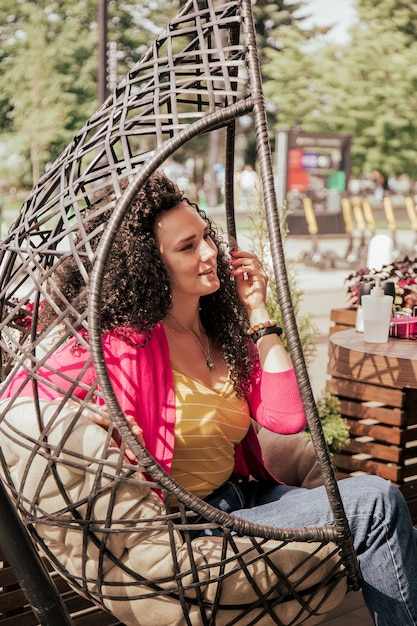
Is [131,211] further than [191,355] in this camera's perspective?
No

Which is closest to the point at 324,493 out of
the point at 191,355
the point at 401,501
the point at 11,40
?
the point at 401,501

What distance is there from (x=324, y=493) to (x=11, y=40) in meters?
26.1

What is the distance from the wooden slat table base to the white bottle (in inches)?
54.6

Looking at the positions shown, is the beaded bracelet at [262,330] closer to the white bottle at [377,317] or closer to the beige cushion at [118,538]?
the beige cushion at [118,538]

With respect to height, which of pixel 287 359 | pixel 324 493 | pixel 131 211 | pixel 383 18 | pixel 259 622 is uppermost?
pixel 131 211

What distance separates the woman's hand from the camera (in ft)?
7.89

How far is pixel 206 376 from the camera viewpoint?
2330 millimetres

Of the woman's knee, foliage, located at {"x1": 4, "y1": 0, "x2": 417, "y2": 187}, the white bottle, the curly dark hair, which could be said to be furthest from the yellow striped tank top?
foliage, located at {"x1": 4, "y1": 0, "x2": 417, "y2": 187}

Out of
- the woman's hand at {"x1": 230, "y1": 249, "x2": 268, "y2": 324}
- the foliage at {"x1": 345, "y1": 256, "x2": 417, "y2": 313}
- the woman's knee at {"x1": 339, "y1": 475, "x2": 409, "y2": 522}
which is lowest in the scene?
the foliage at {"x1": 345, "y1": 256, "x2": 417, "y2": 313}

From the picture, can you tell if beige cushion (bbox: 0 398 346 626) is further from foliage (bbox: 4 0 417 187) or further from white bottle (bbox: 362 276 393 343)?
foliage (bbox: 4 0 417 187)

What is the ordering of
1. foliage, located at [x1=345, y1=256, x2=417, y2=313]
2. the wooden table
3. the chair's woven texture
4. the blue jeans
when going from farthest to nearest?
1. foliage, located at [x1=345, y1=256, x2=417, y2=313]
2. the wooden table
3. the blue jeans
4. the chair's woven texture

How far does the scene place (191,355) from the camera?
233 centimetres

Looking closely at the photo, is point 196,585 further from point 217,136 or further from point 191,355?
point 217,136

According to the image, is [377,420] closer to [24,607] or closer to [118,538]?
[24,607]
